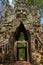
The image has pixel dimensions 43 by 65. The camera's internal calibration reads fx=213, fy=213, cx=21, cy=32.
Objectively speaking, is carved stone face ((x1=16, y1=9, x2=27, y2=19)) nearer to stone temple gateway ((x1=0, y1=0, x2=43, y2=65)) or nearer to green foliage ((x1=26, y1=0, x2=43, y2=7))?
stone temple gateway ((x1=0, y1=0, x2=43, y2=65))

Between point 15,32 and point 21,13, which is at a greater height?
point 21,13

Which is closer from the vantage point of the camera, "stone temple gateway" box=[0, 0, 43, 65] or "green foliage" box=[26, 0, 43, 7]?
"stone temple gateway" box=[0, 0, 43, 65]

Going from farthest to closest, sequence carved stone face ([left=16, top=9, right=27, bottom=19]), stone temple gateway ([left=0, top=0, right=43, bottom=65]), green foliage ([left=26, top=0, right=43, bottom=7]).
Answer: green foliage ([left=26, top=0, right=43, bottom=7])
carved stone face ([left=16, top=9, right=27, bottom=19])
stone temple gateway ([left=0, top=0, right=43, bottom=65])

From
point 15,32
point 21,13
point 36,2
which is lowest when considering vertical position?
point 15,32

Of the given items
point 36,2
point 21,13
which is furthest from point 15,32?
point 36,2

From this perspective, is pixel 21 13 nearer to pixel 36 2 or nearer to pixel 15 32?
pixel 15 32

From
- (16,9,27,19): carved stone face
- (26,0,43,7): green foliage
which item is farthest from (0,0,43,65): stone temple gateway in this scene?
(26,0,43,7): green foliage

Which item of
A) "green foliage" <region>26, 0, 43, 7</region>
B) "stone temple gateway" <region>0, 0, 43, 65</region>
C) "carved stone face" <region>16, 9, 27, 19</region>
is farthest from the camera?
"green foliage" <region>26, 0, 43, 7</region>

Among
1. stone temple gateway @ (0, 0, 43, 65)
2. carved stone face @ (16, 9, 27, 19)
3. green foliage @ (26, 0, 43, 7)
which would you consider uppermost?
green foliage @ (26, 0, 43, 7)

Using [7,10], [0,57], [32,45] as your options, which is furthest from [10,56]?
[7,10]

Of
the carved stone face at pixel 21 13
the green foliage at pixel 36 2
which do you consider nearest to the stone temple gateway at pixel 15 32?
the carved stone face at pixel 21 13

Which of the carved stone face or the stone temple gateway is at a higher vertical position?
the carved stone face

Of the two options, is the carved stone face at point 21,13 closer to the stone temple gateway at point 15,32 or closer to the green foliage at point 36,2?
the stone temple gateway at point 15,32

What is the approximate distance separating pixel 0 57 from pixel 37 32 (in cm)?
275
